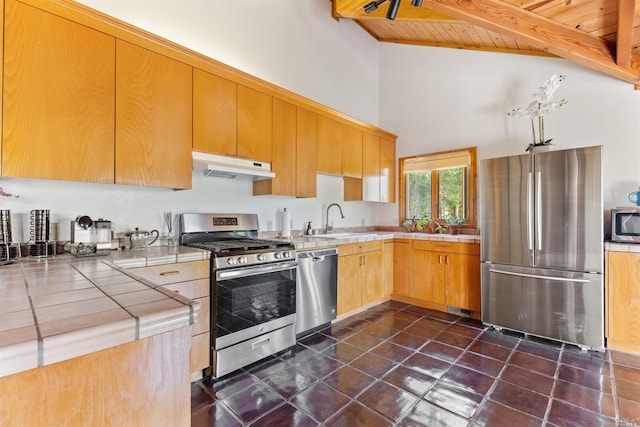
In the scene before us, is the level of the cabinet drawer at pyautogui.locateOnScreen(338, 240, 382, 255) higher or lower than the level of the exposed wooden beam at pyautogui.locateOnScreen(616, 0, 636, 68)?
lower

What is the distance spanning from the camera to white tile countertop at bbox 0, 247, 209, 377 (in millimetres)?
519

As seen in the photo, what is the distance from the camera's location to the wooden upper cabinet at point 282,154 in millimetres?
2867

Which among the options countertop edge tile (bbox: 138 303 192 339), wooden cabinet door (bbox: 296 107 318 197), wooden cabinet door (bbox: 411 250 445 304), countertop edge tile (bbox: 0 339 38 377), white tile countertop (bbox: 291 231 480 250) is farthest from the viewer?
wooden cabinet door (bbox: 411 250 445 304)

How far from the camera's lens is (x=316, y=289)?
2861 millimetres

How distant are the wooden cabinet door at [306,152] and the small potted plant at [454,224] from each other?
1950mm

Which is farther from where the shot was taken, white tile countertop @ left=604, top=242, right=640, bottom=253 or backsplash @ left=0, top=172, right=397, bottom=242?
white tile countertop @ left=604, top=242, right=640, bottom=253

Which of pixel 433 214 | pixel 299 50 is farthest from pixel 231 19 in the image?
pixel 433 214

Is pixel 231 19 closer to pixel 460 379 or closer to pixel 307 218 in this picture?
pixel 307 218

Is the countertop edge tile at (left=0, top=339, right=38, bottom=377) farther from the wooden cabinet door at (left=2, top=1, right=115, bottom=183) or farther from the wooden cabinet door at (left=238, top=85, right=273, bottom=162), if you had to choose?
the wooden cabinet door at (left=238, top=85, right=273, bottom=162)

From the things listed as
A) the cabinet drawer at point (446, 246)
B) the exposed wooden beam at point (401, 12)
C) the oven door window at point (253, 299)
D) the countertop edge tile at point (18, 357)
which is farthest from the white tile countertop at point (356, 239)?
the exposed wooden beam at point (401, 12)

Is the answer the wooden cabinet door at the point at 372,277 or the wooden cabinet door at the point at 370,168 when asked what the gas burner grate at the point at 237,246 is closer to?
the wooden cabinet door at the point at 372,277

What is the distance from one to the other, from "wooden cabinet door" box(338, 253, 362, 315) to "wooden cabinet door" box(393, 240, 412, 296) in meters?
0.74

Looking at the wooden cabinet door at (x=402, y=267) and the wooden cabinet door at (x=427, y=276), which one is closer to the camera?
the wooden cabinet door at (x=427, y=276)

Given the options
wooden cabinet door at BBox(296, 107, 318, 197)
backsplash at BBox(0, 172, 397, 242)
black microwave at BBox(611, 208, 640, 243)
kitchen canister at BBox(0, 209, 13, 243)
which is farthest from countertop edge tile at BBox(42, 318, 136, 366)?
black microwave at BBox(611, 208, 640, 243)
